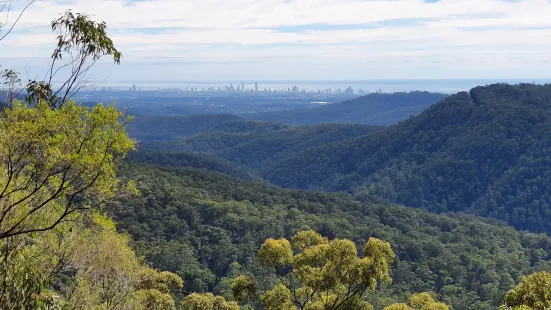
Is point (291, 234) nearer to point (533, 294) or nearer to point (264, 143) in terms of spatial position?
point (533, 294)

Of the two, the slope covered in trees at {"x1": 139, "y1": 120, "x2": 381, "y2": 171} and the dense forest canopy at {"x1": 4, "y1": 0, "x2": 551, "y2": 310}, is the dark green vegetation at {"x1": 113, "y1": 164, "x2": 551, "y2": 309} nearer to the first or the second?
the dense forest canopy at {"x1": 4, "y1": 0, "x2": 551, "y2": 310}

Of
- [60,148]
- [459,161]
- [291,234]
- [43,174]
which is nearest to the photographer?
[60,148]

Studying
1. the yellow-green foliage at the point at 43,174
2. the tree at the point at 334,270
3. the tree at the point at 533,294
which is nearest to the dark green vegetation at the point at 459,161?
the tree at the point at 334,270

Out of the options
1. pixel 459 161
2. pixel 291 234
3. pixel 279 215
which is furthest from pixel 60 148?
pixel 459 161

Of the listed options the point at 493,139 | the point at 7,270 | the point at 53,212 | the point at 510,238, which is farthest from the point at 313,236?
the point at 493,139

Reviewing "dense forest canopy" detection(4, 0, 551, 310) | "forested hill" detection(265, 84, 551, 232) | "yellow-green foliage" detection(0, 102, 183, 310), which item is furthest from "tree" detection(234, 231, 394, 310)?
"forested hill" detection(265, 84, 551, 232)

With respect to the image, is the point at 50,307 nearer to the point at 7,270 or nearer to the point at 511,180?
the point at 7,270
